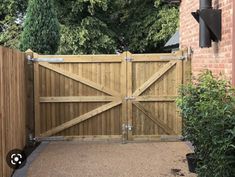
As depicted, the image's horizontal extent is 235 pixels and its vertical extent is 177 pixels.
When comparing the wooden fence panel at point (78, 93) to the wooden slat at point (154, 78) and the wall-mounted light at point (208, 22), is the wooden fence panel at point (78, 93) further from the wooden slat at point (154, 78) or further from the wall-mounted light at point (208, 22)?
the wall-mounted light at point (208, 22)

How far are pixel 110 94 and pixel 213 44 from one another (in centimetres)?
293

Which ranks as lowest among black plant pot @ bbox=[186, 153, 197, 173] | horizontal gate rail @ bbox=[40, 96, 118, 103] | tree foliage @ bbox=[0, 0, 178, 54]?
black plant pot @ bbox=[186, 153, 197, 173]

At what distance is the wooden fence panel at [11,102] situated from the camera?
5348mm

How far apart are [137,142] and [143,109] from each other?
71 centimetres

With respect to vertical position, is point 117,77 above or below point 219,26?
below

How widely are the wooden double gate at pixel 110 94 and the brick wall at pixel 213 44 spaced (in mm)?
567

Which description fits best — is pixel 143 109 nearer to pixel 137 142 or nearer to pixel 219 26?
pixel 137 142

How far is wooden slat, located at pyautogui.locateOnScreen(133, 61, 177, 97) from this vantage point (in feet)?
28.7

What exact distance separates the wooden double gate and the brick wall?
1.86 feet

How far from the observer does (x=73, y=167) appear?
6.69m

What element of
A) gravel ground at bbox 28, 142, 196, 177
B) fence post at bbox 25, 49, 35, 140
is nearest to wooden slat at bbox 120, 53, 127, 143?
gravel ground at bbox 28, 142, 196, 177

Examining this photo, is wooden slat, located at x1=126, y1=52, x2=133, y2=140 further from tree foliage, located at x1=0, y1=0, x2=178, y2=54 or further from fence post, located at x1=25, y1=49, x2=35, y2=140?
tree foliage, located at x1=0, y1=0, x2=178, y2=54

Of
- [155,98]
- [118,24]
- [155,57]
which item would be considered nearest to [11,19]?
[118,24]

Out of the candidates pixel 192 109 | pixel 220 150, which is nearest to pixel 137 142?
pixel 192 109
